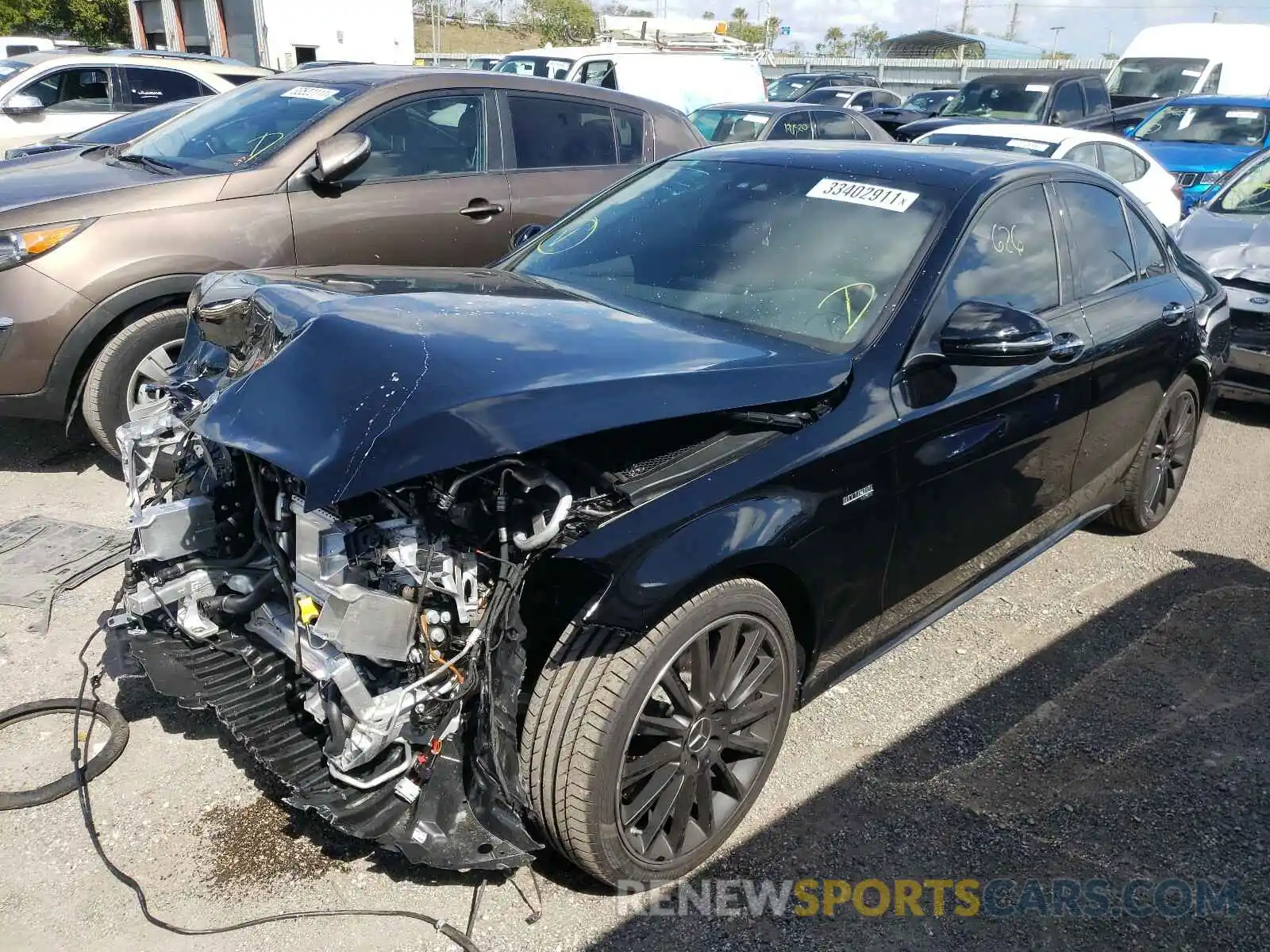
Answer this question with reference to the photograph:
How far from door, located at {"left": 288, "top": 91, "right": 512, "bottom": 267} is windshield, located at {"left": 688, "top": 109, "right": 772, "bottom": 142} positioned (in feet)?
22.1

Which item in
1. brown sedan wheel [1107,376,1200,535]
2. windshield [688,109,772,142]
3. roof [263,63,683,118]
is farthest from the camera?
windshield [688,109,772,142]

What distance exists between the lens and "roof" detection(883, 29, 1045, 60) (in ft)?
139

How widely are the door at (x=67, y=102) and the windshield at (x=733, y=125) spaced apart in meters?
6.22

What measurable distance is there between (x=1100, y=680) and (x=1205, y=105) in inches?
490

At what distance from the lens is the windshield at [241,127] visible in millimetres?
5043

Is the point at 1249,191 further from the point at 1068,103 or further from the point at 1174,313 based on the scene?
the point at 1068,103

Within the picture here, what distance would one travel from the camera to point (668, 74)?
14219 millimetres

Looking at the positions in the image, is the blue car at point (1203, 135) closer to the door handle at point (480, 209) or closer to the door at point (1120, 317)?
the door at point (1120, 317)

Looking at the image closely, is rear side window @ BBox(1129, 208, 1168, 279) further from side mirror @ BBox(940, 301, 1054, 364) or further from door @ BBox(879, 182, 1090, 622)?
side mirror @ BBox(940, 301, 1054, 364)

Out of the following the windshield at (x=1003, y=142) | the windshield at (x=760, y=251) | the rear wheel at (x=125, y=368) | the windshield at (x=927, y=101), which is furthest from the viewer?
the windshield at (x=927, y=101)

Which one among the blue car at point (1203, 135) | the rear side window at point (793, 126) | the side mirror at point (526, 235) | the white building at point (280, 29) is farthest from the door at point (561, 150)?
the white building at point (280, 29)

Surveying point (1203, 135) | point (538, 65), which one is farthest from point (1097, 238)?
point (538, 65)

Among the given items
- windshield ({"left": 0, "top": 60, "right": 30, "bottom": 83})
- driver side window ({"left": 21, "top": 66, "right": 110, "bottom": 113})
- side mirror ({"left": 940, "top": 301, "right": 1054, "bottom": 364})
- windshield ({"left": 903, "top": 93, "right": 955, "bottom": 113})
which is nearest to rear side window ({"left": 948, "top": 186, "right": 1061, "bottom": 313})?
side mirror ({"left": 940, "top": 301, "right": 1054, "bottom": 364})

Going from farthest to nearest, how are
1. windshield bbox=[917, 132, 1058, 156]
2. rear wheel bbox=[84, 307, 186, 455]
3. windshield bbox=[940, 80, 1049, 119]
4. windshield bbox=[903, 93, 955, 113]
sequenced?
windshield bbox=[903, 93, 955, 113]
windshield bbox=[940, 80, 1049, 119]
windshield bbox=[917, 132, 1058, 156]
rear wheel bbox=[84, 307, 186, 455]
